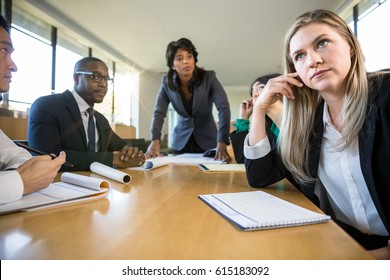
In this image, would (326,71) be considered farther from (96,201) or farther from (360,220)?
(96,201)

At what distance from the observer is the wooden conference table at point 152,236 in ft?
1.24

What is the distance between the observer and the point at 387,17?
10.2 ft

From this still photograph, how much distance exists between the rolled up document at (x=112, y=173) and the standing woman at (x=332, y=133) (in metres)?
0.43

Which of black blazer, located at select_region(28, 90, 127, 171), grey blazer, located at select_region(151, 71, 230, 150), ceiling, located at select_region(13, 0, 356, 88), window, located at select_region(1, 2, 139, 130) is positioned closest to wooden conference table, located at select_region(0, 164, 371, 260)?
black blazer, located at select_region(28, 90, 127, 171)

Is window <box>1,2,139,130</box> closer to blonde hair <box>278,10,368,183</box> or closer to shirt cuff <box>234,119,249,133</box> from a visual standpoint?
shirt cuff <box>234,119,249,133</box>

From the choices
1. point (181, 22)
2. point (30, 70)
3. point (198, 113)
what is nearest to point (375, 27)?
point (198, 113)

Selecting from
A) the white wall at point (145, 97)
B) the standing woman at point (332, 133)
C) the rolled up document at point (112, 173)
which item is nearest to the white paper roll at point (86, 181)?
the rolled up document at point (112, 173)

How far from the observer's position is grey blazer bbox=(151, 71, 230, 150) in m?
1.97

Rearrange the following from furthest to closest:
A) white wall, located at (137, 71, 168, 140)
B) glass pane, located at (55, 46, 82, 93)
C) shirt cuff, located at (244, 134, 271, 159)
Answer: white wall, located at (137, 71, 168, 140), glass pane, located at (55, 46, 82, 93), shirt cuff, located at (244, 134, 271, 159)

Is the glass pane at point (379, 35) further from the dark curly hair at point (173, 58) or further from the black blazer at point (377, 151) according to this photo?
the black blazer at point (377, 151)

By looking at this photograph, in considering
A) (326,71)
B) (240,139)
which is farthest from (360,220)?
(240,139)

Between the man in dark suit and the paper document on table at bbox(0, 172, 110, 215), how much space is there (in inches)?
14.8

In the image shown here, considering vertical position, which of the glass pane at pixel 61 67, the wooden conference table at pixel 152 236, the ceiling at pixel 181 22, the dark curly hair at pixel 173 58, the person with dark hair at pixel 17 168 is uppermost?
the ceiling at pixel 181 22

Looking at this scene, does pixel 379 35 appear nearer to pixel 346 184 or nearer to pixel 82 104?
pixel 346 184
